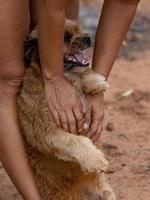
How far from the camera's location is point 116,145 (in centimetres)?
433

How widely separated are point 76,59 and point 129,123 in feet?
5.67

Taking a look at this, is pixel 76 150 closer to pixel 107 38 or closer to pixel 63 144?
pixel 63 144

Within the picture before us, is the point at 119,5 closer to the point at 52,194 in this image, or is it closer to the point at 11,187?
the point at 52,194

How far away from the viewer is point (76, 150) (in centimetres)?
288

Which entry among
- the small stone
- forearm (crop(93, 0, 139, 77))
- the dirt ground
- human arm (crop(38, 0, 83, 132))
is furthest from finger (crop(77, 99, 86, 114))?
the small stone

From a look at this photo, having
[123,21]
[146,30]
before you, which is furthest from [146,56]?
[123,21]

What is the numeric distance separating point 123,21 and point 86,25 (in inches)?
142

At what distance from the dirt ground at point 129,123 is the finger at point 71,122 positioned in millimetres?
826

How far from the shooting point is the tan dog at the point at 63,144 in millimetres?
2896

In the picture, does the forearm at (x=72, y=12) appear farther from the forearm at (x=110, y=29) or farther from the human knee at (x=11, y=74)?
the human knee at (x=11, y=74)

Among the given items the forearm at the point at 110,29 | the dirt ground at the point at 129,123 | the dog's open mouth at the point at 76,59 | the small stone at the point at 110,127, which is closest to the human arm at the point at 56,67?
the dog's open mouth at the point at 76,59

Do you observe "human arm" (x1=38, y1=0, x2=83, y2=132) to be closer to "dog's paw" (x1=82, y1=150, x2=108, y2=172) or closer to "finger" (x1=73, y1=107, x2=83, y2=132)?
"finger" (x1=73, y1=107, x2=83, y2=132)

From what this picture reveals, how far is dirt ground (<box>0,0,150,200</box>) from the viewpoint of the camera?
12.5 feet

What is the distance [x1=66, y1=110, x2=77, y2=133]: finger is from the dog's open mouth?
23cm
